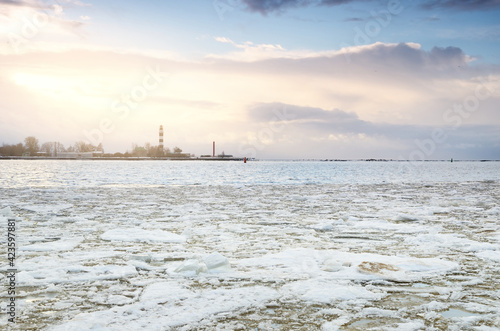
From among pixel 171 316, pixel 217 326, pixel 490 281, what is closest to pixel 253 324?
pixel 217 326

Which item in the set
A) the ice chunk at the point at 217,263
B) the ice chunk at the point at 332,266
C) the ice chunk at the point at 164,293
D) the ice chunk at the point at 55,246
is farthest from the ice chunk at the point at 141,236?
the ice chunk at the point at 332,266

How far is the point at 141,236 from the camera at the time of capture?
19.4ft

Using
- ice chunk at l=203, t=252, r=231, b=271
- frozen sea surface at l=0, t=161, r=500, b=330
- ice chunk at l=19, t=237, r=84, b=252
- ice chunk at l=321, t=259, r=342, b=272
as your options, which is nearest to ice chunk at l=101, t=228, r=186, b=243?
frozen sea surface at l=0, t=161, r=500, b=330

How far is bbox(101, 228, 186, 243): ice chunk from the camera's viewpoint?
5.68m

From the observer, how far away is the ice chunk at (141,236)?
568 cm

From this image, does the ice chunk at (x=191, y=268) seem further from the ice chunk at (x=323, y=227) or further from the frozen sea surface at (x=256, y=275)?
the ice chunk at (x=323, y=227)

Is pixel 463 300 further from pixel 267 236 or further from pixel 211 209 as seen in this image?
pixel 211 209

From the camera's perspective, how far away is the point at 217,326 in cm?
267

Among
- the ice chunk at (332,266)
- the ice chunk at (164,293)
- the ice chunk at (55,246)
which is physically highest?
the ice chunk at (332,266)

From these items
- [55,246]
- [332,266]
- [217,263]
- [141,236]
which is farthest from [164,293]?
[141,236]

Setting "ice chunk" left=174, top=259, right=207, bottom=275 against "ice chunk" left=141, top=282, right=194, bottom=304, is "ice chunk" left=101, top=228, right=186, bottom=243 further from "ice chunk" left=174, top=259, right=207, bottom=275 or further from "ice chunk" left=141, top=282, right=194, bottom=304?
"ice chunk" left=141, top=282, right=194, bottom=304

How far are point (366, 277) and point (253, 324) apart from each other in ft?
5.07

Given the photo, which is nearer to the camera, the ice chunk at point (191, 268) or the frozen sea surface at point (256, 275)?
the frozen sea surface at point (256, 275)

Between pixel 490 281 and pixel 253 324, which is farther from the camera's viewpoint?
pixel 490 281
